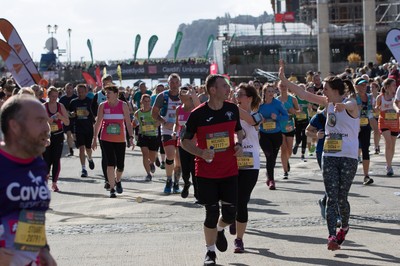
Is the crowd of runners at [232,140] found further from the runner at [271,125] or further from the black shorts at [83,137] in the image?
the black shorts at [83,137]

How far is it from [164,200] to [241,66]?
220 ft

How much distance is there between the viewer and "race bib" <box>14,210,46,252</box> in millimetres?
4910

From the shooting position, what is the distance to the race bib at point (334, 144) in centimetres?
959

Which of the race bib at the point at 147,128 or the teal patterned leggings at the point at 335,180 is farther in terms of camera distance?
the race bib at the point at 147,128

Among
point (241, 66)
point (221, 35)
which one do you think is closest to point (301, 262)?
point (241, 66)

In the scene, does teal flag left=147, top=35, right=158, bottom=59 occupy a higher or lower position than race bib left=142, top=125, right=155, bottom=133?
higher

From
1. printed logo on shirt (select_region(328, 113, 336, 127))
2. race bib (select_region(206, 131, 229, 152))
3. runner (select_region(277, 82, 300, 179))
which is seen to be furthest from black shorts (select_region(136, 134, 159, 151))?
race bib (select_region(206, 131, 229, 152))

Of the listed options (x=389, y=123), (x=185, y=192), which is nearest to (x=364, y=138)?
(x=389, y=123)

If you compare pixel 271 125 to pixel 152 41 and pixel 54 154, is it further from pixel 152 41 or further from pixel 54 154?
pixel 152 41

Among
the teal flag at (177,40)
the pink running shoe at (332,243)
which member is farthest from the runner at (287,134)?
the teal flag at (177,40)

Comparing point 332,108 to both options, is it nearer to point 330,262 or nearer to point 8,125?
point 330,262

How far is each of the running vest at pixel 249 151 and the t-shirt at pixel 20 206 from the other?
15.9ft

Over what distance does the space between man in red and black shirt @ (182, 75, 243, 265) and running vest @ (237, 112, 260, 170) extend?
2.43 feet

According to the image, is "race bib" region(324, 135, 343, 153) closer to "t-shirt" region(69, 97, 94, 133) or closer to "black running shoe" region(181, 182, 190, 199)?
"black running shoe" region(181, 182, 190, 199)
